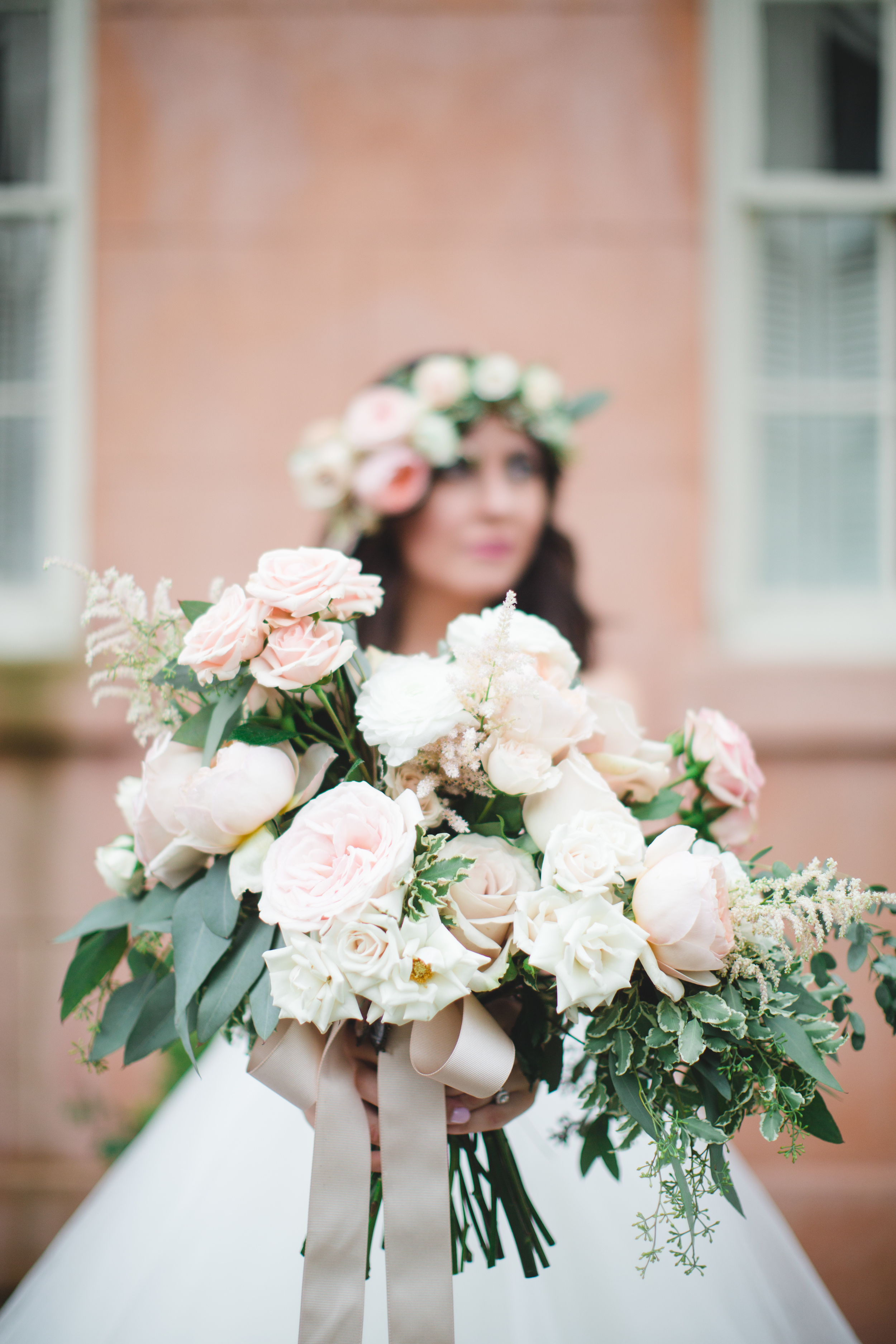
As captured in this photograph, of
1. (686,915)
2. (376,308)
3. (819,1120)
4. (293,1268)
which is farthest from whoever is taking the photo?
(376,308)

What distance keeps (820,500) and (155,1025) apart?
7.80 feet

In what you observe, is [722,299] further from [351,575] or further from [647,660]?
[351,575]

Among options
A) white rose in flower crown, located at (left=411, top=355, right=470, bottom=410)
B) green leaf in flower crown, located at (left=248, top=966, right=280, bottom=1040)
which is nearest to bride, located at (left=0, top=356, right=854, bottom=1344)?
green leaf in flower crown, located at (left=248, top=966, right=280, bottom=1040)

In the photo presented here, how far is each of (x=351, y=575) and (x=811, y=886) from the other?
566 millimetres

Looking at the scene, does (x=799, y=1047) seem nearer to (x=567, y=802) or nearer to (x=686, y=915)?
(x=686, y=915)

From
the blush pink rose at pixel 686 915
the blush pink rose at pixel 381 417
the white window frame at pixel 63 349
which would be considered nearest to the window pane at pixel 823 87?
the blush pink rose at pixel 381 417

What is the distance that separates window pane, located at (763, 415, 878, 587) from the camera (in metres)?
2.48

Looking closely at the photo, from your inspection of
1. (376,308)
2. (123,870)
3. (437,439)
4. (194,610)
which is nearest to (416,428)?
(437,439)

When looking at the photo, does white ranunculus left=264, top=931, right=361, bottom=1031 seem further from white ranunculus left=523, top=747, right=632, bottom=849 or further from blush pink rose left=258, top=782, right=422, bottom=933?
white ranunculus left=523, top=747, right=632, bottom=849

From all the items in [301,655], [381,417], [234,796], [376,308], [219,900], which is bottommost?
[219,900]

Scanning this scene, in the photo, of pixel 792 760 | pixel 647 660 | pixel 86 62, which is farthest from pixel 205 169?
pixel 792 760

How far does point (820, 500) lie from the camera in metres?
2.50

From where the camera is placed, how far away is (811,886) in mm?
841

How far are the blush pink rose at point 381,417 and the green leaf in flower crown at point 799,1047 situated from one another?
1.40 m
